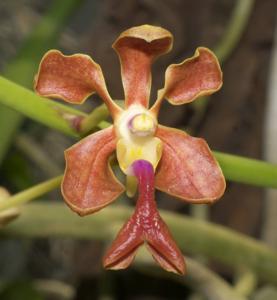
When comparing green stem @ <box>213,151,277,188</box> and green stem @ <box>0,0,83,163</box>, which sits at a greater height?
green stem @ <box>213,151,277,188</box>

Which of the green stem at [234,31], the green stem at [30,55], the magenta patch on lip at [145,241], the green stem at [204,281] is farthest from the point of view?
the green stem at [234,31]

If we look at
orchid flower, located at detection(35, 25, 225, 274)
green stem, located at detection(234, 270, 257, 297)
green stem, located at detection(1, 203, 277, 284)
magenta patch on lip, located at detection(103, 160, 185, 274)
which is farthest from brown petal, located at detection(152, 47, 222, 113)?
green stem, located at detection(234, 270, 257, 297)

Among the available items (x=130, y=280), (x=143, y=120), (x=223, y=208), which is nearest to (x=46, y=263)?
(x=130, y=280)

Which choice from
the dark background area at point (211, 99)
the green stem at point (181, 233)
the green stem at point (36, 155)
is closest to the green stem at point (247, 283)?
the green stem at point (181, 233)

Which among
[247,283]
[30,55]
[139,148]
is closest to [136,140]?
[139,148]

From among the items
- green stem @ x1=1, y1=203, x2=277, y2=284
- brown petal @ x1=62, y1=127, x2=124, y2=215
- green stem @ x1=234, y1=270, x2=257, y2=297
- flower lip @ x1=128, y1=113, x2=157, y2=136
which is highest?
flower lip @ x1=128, y1=113, x2=157, y2=136

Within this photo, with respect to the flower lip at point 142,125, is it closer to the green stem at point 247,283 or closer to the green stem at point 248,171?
the green stem at point 248,171

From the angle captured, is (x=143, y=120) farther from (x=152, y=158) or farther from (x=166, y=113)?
(x=166, y=113)

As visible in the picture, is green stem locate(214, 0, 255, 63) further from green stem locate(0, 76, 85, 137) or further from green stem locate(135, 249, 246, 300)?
green stem locate(0, 76, 85, 137)
